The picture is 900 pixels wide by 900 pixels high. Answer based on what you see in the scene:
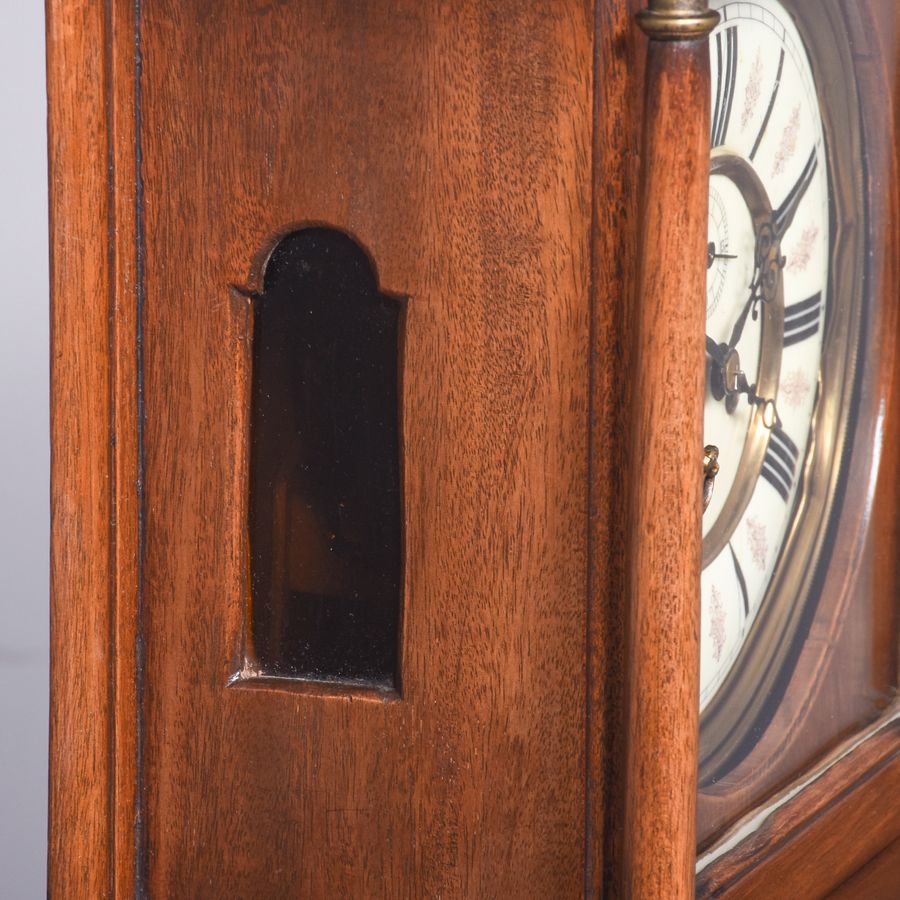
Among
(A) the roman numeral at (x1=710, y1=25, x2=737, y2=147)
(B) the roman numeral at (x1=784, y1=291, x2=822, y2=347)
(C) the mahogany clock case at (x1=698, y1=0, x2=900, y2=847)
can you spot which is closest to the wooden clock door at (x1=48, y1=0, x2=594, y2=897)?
(A) the roman numeral at (x1=710, y1=25, x2=737, y2=147)

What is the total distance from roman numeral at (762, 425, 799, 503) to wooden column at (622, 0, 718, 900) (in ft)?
1.28

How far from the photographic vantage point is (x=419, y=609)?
908mm

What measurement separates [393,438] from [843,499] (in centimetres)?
58

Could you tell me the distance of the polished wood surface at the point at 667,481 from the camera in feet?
2.60

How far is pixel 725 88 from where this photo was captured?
40.0 inches

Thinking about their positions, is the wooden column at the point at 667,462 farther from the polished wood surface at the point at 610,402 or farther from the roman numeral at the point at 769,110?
the roman numeral at the point at 769,110

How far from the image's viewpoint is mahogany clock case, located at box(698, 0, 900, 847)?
3.89ft

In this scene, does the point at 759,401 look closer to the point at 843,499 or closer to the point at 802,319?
the point at 802,319

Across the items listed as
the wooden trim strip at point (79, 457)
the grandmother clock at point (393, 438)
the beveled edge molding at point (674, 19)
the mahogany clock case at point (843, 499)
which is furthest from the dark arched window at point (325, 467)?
the mahogany clock case at point (843, 499)

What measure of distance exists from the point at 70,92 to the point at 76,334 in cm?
16

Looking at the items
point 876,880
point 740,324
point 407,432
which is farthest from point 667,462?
point 876,880

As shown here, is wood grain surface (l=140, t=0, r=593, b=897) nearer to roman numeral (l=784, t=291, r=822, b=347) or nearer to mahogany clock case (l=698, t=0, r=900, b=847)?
mahogany clock case (l=698, t=0, r=900, b=847)

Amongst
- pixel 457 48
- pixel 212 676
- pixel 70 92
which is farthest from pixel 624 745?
pixel 70 92

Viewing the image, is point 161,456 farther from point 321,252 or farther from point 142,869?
point 142,869
